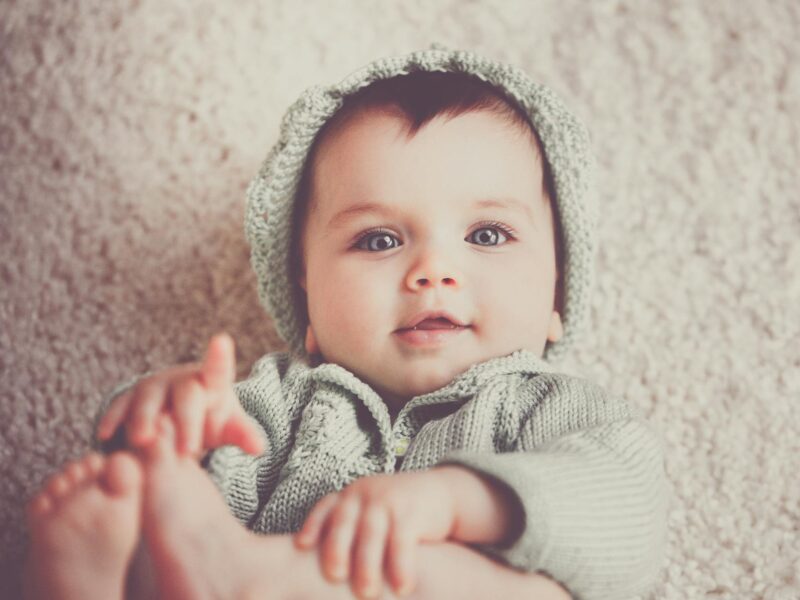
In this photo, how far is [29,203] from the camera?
4.48 feet

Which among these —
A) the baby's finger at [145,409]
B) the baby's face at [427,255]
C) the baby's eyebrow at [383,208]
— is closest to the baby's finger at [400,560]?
the baby's finger at [145,409]

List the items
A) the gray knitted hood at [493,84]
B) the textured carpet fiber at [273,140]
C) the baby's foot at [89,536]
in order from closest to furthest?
the baby's foot at [89,536]
the gray knitted hood at [493,84]
the textured carpet fiber at [273,140]

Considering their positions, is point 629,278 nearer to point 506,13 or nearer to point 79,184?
point 506,13

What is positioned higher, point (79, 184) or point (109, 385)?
point (79, 184)

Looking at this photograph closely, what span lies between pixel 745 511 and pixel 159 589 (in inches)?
32.7

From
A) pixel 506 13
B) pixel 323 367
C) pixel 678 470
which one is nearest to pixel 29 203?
pixel 323 367

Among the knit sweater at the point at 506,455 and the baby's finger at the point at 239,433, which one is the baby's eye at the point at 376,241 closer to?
the knit sweater at the point at 506,455

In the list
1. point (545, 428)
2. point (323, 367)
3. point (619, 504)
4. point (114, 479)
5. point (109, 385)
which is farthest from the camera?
point (109, 385)

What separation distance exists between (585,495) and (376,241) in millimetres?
429

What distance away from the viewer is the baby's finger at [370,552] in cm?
67

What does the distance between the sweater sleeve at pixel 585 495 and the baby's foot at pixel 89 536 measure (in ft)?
0.95

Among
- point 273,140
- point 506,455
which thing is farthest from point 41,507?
point 273,140

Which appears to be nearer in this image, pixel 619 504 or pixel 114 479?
pixel 114 479

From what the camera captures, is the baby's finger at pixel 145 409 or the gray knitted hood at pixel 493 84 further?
the gray knitted hood at pixel 493 84
